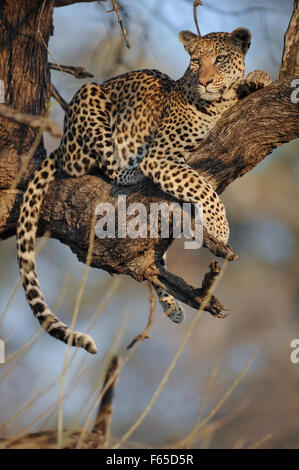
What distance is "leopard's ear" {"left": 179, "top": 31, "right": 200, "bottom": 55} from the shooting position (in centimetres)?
637

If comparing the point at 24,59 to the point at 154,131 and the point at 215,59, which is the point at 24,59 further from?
the point at 215,59

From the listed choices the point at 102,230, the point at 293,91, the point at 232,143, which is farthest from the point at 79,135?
the point at 293,91

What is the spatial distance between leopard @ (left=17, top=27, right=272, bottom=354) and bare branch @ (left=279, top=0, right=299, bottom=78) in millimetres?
152

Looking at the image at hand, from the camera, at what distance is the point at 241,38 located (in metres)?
6.25

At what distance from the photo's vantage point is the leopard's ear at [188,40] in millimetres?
6371

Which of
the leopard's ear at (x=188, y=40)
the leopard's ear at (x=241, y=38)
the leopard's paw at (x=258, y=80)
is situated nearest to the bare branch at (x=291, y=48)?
the leopard's paw at (x=258, y=80)

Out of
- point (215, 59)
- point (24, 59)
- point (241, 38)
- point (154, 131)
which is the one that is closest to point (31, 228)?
point (154, 131)

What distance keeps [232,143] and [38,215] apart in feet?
5.68

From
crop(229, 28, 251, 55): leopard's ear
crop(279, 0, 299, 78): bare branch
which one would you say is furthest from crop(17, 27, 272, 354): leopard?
crop(279, 0, 299, 78): bare branch

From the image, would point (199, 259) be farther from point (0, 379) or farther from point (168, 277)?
point (0, 379)

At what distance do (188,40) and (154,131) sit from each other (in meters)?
0.86

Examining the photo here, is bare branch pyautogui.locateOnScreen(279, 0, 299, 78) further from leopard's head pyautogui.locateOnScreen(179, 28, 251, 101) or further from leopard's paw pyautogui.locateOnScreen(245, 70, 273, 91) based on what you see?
leopard's head pyautogui.locateOnScreen(179, 28, 251, 101)

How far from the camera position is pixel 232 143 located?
555 cm

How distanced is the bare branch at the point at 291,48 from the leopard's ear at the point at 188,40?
1.03 m
